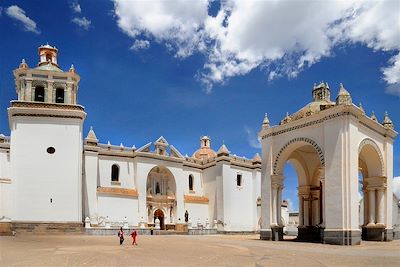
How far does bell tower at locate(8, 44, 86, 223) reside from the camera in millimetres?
27297

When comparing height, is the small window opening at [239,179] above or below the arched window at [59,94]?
below

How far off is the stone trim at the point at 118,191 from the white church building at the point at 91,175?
9 centimetres

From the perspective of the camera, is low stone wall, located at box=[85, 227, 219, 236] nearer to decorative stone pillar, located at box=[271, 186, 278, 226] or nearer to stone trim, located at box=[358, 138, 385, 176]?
decorative stone pillar, located at box=[271, 186, 278, 226]

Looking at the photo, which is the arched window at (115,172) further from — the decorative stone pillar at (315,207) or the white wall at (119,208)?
the decorative stone pillar at (315,207)

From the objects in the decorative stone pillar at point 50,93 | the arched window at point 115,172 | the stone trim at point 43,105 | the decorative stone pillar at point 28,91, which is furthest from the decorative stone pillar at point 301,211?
the decorative stone pillar at point 28,91

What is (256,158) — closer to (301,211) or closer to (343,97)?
(301,211)

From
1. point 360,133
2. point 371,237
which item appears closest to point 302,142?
point 360,133

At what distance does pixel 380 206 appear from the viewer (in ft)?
72.8

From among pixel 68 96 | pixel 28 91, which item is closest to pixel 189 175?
pixel 68 96

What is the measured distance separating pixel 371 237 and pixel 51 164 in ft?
69.5

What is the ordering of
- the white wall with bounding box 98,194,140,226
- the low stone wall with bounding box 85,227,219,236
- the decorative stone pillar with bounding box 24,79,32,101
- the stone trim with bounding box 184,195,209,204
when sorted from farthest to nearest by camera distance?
the stone trim with bounding box 184,195,209,204 → the white wall with bounding box 98,194,140,226 → the decorative stone pillar with bounding box 24,79,32,101 → the low stone wall with bounding box 85,227,219,236

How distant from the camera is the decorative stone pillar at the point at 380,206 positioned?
865 inches

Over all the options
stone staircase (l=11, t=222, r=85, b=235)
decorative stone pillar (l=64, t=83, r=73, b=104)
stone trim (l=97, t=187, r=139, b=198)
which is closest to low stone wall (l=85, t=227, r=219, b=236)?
stone staircase (l=11, t=222, r=85, b=235)

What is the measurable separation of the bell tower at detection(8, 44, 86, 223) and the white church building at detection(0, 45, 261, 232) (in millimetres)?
65
